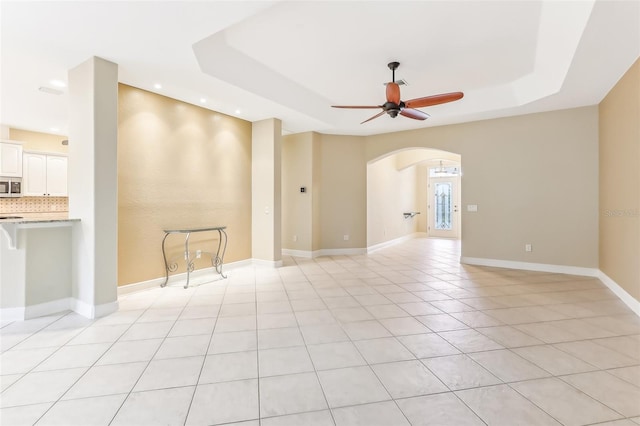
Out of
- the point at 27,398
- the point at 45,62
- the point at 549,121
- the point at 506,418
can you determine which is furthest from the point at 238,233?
the point at 549,121

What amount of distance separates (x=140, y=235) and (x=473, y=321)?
439cm

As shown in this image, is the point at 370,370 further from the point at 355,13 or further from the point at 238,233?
the point at 238,233

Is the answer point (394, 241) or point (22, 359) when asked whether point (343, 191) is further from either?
point (22, 359)

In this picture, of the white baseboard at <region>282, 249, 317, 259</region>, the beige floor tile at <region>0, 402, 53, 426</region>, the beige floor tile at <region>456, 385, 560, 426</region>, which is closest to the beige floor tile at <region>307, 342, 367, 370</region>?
the beige floor tile at <region>456, 385, 560, 426</region>

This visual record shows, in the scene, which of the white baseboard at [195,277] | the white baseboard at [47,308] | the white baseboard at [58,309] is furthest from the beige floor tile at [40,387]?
the white baseboard at [195,277]

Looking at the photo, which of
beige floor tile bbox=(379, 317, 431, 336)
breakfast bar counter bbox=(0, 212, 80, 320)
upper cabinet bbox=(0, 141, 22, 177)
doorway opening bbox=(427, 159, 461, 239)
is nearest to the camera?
beige floor tile bbox=(379, 317, 431, 336)

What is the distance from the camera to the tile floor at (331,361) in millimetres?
1708

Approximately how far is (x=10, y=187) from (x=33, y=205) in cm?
61

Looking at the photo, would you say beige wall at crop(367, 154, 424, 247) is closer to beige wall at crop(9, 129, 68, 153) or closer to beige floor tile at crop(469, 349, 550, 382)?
beige floor tile at crop(469, 349, 550, 382)

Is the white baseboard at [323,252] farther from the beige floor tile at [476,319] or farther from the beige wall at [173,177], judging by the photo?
the beige floor tile at [476,319]

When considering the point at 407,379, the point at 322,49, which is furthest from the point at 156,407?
the point at 322,49

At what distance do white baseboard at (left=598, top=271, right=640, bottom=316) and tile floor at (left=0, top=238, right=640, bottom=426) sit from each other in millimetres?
→ 102

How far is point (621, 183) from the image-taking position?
12.7 feet

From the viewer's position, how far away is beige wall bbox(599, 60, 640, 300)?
11.2 ft
